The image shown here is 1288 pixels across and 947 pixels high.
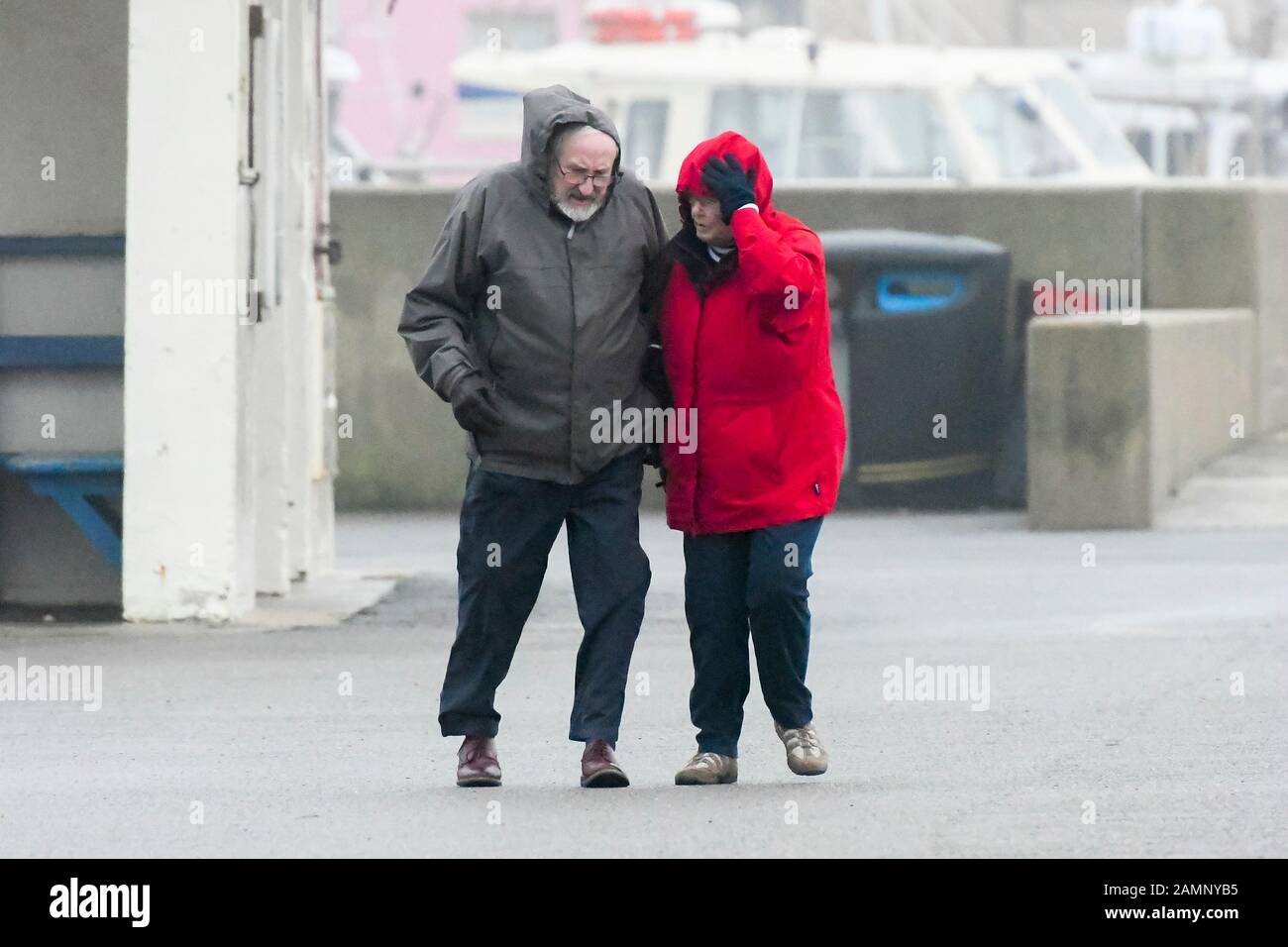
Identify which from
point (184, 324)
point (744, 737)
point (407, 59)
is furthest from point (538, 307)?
point (407, 59)

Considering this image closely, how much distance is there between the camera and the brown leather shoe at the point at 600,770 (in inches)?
294

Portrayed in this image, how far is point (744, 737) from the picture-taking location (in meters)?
8.62

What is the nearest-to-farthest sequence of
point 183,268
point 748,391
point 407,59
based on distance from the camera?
point 748,391
point 183,268
point 407,59

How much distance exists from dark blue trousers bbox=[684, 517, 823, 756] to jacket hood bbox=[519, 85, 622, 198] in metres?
1.01

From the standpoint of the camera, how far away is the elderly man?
24.0ft

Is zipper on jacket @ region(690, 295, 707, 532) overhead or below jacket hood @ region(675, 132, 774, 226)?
below

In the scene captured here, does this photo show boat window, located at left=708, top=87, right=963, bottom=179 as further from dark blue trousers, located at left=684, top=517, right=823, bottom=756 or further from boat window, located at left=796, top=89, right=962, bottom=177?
dark blue trousers, located at left=684, top=517, right=823, bottom=756

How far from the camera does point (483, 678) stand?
297 inches

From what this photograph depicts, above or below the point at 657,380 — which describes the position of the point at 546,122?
above

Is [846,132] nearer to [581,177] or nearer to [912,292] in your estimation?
[912,292]

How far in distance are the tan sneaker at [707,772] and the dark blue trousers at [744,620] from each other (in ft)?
0.08

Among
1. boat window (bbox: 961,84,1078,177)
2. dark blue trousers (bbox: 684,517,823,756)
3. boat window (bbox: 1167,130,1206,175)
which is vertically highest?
boat window (bbox: 1167,130,1206,175)

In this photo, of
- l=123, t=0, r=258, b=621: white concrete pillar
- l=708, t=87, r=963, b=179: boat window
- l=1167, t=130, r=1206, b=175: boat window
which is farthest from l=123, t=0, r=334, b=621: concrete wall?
l=1167, t=130, r=1206, b=175: boat window

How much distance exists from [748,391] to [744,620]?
0.62 metres
